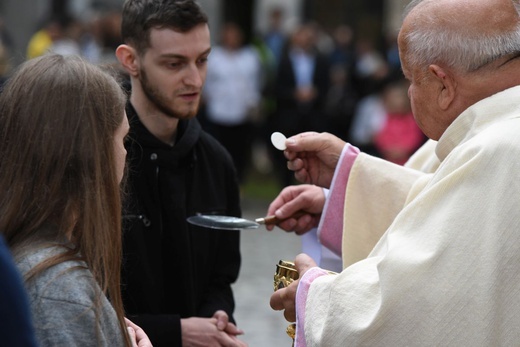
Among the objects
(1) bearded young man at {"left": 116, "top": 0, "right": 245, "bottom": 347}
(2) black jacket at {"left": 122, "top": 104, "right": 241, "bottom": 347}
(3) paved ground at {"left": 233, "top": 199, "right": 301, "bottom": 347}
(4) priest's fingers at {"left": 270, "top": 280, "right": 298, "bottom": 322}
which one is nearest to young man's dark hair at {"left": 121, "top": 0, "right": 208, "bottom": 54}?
(1) bearded young man at {"left": 116, "top": 0, "right": 245, "bottom": 347}

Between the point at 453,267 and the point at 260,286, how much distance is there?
227 inches

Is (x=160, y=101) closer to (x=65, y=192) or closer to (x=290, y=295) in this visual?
(x=290, y=295)

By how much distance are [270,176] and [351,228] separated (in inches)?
515

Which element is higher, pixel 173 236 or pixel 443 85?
pixel 443 85

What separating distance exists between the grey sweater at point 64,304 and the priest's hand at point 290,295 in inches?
33.7

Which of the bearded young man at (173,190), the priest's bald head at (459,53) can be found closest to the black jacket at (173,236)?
the bearded young man at (173,190)

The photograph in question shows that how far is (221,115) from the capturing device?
1391cm

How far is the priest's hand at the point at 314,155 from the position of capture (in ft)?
12.5

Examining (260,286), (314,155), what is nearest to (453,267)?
(314,155)

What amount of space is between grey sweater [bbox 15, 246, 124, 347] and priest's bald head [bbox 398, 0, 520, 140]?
122 centimetres

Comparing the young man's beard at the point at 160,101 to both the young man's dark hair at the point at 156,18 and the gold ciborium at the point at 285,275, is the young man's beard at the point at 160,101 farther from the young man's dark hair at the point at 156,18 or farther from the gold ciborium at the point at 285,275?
the gold ciborium at the point at 285,275

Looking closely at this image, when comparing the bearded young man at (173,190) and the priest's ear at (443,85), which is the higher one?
the priest's ear at (443,85)

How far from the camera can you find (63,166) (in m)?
2.42

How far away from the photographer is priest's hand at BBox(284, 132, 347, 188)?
3809 millimetres
